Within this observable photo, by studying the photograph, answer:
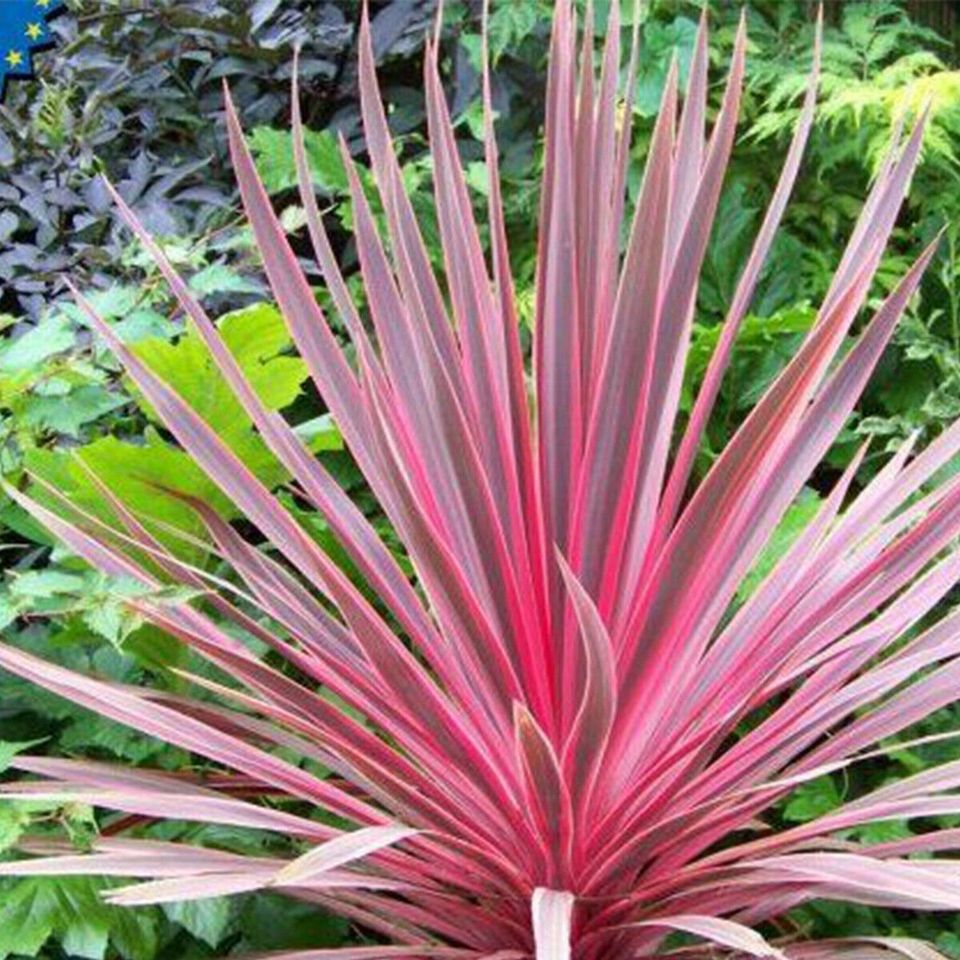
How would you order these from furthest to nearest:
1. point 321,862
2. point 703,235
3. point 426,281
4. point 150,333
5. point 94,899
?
point 150,333, point 426,281, point 94,899, point 703,235, point 321,862

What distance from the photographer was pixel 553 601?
59.2 inches

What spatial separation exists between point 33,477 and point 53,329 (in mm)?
193

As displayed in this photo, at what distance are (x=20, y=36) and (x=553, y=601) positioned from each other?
4.87ft

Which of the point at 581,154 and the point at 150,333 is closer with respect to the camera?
the point at 581,154

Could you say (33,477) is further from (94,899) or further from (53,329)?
(94,899)

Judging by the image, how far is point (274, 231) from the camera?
5.25 feet

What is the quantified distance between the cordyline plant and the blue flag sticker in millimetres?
996

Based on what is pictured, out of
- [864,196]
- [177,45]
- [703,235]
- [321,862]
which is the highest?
[177,45]

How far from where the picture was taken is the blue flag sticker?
8.06 feet

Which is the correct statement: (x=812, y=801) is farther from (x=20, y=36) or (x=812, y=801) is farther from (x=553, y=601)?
(x=20, y=36)

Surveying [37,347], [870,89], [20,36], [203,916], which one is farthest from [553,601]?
[20,36]

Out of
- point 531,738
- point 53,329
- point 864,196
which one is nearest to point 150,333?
point 53,329

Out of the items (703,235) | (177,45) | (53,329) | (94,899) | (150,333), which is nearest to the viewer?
(703,235)

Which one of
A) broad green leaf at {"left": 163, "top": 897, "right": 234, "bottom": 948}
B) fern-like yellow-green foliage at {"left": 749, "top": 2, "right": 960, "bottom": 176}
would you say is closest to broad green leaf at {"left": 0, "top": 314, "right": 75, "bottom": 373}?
broad green leaf at {"left": 163, "top": 897, "right": 234, "bottom": 948}
